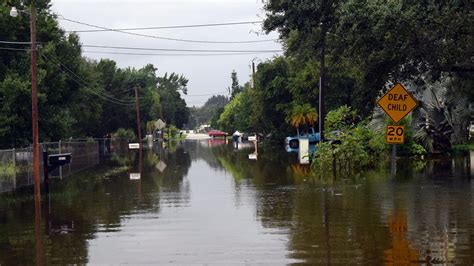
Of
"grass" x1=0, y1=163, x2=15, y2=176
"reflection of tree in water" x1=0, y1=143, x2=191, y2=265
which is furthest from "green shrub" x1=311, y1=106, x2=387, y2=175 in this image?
"grass" x1=0, y1=163, x2=15, y2=176

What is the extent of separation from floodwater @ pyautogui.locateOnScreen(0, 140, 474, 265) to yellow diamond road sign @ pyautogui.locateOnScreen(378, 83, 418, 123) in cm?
221

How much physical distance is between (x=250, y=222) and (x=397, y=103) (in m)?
6.43

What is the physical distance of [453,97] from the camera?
39.1 meters

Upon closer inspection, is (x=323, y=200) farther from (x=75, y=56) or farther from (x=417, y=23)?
(x=75, y=56)

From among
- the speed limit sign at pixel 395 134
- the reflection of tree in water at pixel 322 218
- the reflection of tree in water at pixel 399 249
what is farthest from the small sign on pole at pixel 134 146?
the reflection of tree in water at pixel 399 249

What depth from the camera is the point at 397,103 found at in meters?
18.8

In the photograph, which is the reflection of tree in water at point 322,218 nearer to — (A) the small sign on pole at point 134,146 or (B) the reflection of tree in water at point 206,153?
(B) the reflection of tree in water at point 206,153

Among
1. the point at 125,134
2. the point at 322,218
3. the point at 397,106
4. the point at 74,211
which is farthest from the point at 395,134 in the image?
the point at 125,134

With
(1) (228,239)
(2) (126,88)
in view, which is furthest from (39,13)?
(2) (126,88)

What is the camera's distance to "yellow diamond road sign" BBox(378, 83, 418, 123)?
18.7 m

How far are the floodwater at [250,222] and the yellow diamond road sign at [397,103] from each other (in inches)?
86.9

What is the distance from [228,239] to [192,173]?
62.2 feet

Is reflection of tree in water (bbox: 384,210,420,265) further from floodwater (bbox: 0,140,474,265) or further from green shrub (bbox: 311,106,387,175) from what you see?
green shrub (bbox: 311,106,387,175)

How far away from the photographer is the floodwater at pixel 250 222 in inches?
428
